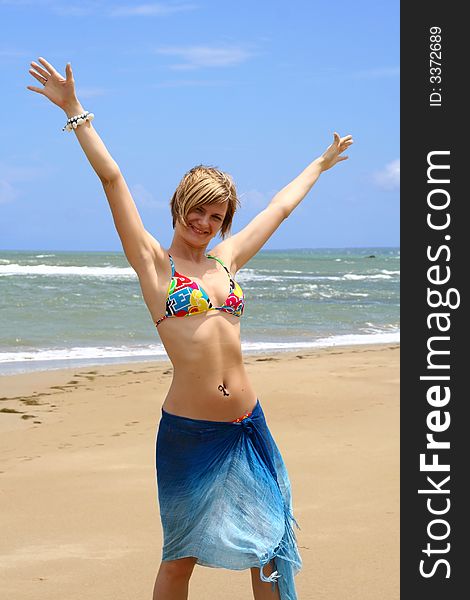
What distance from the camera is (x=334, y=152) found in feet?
12.9

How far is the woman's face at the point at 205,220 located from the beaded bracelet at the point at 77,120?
494mm

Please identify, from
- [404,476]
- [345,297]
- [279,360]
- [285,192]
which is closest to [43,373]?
[279,360]

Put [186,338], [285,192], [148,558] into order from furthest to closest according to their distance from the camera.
Answer: [148,558], [285,192], [186,338]

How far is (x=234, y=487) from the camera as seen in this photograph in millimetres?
3168

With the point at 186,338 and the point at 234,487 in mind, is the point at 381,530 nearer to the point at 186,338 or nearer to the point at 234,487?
the point at 234,487

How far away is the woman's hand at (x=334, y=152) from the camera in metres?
3.93

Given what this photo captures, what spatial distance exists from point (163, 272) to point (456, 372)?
3.09 meters

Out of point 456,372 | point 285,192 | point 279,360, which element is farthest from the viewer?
point 279,360

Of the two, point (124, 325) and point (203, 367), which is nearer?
point (203, 367)

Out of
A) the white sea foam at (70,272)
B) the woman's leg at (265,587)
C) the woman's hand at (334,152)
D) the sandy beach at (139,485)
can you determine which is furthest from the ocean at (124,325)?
the white sea foam at (70,272)

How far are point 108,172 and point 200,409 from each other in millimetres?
903

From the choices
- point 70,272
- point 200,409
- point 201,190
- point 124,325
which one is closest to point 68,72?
point 201,190

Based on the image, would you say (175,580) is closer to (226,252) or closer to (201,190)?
(226,252)

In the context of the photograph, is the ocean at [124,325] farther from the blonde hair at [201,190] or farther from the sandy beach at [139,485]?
the blonde hair at [201,190]
